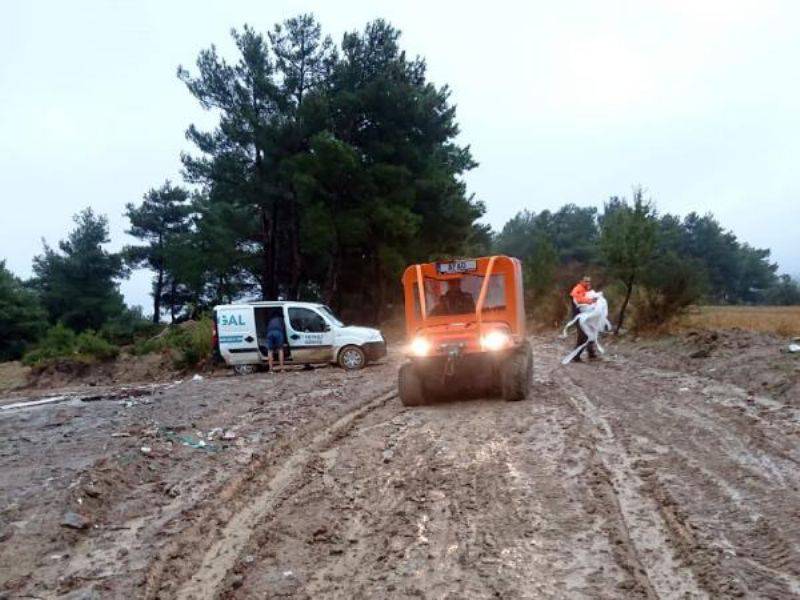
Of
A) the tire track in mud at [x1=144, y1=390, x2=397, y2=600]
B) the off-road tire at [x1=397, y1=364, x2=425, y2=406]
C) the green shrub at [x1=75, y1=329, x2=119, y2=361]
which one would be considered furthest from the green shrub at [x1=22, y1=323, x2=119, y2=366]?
A: the tire track in mud at [x1=144, y1=390, x2=397, y2=600]

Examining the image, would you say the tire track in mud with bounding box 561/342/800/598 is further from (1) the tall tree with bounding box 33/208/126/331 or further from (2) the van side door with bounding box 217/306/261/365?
(1) the tall tree with bounding box 33/208/126/331

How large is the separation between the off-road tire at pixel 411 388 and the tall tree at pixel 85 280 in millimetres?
40531

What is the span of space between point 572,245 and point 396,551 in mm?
74124

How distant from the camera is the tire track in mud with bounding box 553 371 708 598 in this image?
13.0 ft

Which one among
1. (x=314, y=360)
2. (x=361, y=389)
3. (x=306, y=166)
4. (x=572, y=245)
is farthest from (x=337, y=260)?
(x=572, y=245)

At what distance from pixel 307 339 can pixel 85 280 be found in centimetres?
3586

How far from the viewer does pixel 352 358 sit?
60.3 ft

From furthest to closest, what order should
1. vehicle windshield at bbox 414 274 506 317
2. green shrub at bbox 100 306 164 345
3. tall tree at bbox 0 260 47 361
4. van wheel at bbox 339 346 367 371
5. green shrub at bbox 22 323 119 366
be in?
tall tree at bbox 0 260 47 361
green shrub at bbox 100 306 164 345
green shrub at bbox 22 323 119 366
van wheel at bbox 339 346 367 371
vehicle windshield at bbox 414 274 506 317

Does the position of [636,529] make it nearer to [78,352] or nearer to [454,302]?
[454,302]

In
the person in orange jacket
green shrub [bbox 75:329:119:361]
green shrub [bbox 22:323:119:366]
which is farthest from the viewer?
green shrub [bbox 75:329:119:361]

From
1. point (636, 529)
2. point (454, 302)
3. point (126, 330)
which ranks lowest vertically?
point (636, 529)

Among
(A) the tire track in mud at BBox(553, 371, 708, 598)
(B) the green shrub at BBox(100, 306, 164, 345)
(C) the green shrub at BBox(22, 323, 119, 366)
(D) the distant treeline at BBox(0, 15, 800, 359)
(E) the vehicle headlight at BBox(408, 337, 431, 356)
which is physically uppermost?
(D) the distant treeline at BBox(0, 15, 800, 359)

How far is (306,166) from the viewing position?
2712 cm

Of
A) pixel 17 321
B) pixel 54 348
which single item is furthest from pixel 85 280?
pixel 54 348
